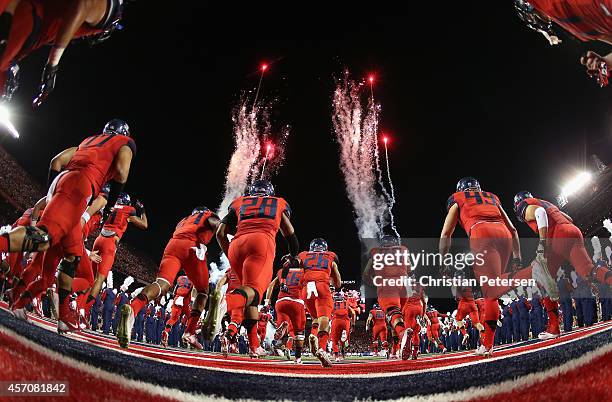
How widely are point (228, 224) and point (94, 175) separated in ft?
5.40

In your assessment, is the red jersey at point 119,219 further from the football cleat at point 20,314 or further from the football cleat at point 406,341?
the football cleat at point 406,341

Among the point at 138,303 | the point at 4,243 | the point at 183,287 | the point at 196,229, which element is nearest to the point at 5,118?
the point at 4,243

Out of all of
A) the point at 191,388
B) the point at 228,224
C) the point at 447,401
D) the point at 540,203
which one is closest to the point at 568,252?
the point at 540,203

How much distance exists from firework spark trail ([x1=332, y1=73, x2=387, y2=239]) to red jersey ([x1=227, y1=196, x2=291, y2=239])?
502 inches

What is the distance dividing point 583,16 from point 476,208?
103 inches

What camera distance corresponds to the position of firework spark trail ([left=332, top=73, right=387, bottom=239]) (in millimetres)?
17000

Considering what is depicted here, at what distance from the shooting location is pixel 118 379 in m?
1.81

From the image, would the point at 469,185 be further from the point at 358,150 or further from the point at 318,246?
the point at 358,150

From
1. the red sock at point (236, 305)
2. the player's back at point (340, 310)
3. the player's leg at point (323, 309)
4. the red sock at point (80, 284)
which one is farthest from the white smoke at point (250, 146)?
the red sock at point (236, 305)

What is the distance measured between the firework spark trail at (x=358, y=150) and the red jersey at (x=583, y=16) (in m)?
13.5

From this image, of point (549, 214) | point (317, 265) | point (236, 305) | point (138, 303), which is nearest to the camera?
point (236, 305)

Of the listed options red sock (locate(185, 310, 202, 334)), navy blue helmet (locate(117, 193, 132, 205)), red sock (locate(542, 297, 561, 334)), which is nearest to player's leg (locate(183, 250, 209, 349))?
red sock (locate(185, 310, 202, 334))

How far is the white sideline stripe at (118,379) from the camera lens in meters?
1.71

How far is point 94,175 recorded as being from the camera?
123 inches
